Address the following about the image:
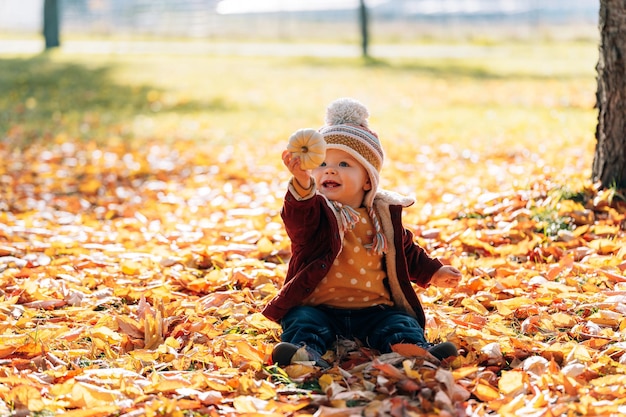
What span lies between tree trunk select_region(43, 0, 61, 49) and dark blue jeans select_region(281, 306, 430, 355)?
23.1 meters

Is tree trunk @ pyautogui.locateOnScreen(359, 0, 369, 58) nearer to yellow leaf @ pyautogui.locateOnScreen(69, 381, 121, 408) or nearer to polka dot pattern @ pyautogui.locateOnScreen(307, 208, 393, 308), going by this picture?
polka dot pattern @ pyautogui.locateOnScreen(307, 208, 393, 308)

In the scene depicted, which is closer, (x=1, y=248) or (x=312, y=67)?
(x=1, y=248)

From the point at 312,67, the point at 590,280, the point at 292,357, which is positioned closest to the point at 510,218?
the point at 590,280

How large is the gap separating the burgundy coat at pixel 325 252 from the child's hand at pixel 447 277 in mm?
28

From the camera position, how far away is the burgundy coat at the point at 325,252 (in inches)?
131

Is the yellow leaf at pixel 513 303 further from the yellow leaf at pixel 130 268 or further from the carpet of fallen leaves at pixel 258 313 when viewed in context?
the yellow leaf at pixel 130 268

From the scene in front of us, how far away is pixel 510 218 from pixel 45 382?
132 inches

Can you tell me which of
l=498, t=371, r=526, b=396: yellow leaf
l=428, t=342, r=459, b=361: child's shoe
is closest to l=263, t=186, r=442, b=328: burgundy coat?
l=428, t=342, r=459, b=361: child's shoe

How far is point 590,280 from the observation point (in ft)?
14.1

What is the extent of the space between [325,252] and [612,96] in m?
3.06

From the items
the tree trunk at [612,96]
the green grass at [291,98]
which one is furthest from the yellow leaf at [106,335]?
the green grass at [291,98]

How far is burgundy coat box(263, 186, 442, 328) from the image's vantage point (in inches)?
131

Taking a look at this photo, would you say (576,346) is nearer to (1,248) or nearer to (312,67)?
(1,248)

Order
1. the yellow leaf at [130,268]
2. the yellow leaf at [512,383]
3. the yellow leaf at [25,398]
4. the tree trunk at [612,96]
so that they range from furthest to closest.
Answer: the tree trunk at [612,96]
the yellow leaf at [130,268]
the yellow leaf at [512,383]
the yellow leaf at [25,398]
